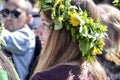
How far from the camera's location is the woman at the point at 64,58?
287 cm

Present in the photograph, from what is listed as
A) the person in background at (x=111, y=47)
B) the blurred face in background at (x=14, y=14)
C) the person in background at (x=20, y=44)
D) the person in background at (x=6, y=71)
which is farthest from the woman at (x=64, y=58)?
the blurred face in background at (x=14, y=14)

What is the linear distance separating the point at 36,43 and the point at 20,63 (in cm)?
28

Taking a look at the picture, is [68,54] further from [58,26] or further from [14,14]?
[14,14]

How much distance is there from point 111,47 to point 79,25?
23.7 inches

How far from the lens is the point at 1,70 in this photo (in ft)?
7.45

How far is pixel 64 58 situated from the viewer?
118 inches

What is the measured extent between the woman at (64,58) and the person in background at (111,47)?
1.38 feet

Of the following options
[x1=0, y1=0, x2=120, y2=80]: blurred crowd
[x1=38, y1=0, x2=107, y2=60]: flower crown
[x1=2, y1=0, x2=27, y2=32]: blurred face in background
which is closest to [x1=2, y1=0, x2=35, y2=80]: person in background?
[x1=2, y1=0, x2=27, y2=32]: blurred face in background

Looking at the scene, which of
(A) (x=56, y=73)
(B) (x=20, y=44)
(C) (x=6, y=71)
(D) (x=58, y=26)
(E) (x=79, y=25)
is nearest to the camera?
(C) (x=6, y=71)

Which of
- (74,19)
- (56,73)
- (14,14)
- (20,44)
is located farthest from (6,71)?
(14,14)

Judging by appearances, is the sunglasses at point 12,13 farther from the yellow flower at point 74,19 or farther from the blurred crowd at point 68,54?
the yellow flower at point 74,19

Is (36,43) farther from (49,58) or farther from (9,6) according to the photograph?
(49,58)

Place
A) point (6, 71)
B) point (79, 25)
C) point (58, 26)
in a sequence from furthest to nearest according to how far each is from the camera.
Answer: point (79, 25) < point (58, 26) < point (6, 71)

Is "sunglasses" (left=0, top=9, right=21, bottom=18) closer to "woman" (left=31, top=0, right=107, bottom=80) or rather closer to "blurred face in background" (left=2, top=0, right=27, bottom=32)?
"blurred face in background" (left=2, top=0, right=27, bottom=32)
